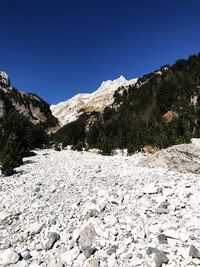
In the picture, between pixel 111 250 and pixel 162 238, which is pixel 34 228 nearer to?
pixel 111 250

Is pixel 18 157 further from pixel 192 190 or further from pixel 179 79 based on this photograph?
pixel 179 79

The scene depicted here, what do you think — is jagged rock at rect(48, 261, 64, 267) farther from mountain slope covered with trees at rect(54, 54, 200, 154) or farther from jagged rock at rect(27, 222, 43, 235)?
mountain slope covered with trees at rect(54, 54, 200, 154)

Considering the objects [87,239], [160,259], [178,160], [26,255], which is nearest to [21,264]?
[26,255]

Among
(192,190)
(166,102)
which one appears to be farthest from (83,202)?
(166,102)

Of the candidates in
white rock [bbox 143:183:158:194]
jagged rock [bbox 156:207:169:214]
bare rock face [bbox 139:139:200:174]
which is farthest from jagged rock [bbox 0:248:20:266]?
bare rock face [bbox 139:139:200:174]

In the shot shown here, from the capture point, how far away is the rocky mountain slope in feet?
512

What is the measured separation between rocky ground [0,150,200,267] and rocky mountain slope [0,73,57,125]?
474 feet

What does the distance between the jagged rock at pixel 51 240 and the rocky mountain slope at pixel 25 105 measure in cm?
14721

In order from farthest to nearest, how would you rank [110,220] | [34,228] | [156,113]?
[156,113]
[34,228]
[110,220]

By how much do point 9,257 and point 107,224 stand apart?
3.12 meters

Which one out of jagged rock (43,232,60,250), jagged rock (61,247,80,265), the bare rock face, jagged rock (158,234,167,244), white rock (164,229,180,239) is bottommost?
jagged rock (61,247,80,265)

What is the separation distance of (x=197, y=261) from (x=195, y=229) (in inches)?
53.6

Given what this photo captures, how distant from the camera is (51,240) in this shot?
29.1 feet

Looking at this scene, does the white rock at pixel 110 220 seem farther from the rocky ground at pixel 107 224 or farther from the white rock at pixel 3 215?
the white rock at pixel 3 215
